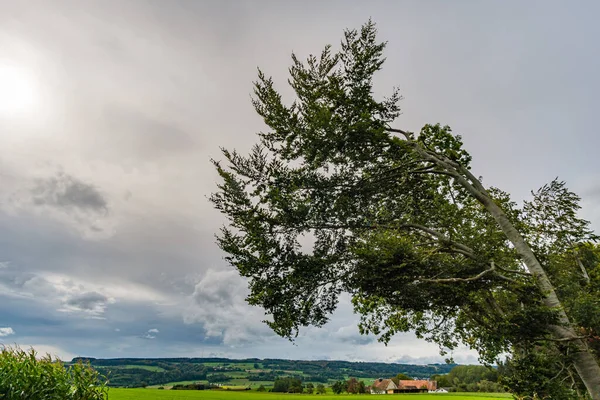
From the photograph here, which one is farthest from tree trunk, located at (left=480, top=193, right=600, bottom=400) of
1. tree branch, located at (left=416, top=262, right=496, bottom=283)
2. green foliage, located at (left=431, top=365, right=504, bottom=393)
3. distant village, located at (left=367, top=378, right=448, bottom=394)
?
distant village, located at (left=367, top=378, right=448, bottom=394)

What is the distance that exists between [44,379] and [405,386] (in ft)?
436

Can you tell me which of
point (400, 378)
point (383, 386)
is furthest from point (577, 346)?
point (400, 378)

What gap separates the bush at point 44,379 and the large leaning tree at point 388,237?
537 centimetres

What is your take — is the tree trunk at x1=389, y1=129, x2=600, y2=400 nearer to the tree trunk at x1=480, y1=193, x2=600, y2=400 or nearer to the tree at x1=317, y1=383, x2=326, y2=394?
the tree trunk at x1=480, y1=193, x2=600, y2=400

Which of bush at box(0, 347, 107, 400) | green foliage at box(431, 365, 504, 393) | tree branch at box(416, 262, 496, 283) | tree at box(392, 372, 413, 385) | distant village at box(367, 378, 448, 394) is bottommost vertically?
distant village at box(367, 378, 448, 394)

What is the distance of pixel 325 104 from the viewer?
1384cm

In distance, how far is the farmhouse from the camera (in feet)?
381

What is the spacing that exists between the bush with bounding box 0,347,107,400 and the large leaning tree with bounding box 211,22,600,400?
17.6 feet

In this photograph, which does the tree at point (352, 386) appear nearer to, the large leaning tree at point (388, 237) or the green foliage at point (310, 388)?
the green foliage at point (310, 388)

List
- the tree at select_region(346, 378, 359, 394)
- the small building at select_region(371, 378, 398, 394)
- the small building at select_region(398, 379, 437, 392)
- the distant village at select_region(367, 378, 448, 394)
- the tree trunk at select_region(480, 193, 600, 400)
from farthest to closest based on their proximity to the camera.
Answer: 1. the small building at select_region(398, 379, 437, 392)
2. the distant village at select_region(367, 378, 448, 394)
3. the small building at select_region(371, 378, 398, 394)
4. the tree at select_region(346, 378, 359, 394)
5. the tree trunk at select_region(480, 193, 600, 400)

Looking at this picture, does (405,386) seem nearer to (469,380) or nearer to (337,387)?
(469,380)

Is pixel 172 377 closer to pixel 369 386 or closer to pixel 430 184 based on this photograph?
pixel 369 386

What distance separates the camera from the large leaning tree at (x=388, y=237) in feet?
39.5

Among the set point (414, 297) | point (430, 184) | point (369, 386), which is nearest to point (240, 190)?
point (414, 297)
